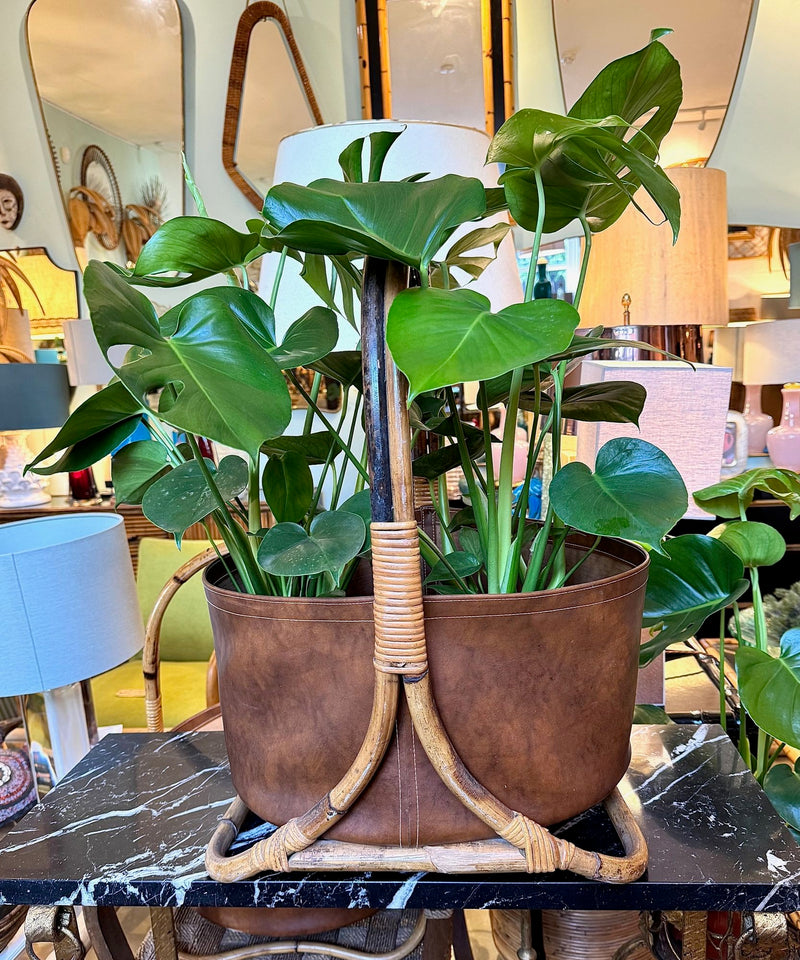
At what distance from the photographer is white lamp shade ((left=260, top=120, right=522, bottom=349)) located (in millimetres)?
893

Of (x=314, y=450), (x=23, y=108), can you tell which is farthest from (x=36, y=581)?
(x=23, y=108)

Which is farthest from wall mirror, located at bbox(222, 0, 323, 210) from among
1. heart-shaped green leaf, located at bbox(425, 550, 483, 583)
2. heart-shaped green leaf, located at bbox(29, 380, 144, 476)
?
heart-shaped green leaf, located at bbox(425, 550, 483, 583)

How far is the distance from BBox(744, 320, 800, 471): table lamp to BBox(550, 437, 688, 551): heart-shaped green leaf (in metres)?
2.17

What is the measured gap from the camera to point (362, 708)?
16.5 inches

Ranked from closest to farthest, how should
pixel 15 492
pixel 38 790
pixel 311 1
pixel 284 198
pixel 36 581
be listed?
1. pixel 284 198
2. pixel 36 581
3. pixel 38 790
4. pixel 311 1
5. pixel 15 492

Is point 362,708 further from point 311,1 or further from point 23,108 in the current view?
point 23,108

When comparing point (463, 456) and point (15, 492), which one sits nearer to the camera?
point (463, 456)

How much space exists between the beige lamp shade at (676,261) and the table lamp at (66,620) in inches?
50.3

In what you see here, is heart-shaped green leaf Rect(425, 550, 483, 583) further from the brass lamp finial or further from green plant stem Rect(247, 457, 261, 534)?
the brass lamp finial

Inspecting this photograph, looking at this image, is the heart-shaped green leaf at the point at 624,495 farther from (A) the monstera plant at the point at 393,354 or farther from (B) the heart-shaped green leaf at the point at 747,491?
(B) the heart-shaped green leaf at the point at 747,491

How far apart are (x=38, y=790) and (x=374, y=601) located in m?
1.21

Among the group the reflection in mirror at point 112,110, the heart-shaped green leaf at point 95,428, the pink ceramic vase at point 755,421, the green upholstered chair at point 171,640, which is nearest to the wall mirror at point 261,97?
the reflection in mirror at point 112,110

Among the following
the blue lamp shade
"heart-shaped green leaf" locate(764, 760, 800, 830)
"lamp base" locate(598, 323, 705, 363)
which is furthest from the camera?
"lamp base" locate(598, 323, 705, 363)

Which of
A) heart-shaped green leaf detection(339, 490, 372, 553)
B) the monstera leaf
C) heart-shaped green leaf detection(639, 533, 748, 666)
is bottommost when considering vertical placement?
heart-shaped green leaf detection(639, 533, 748, 666)
